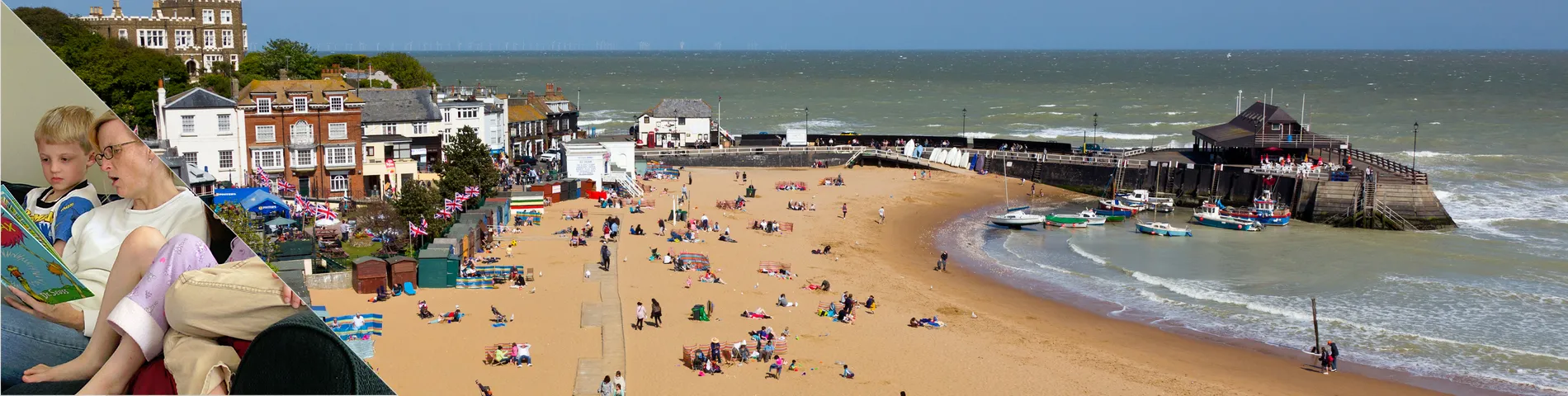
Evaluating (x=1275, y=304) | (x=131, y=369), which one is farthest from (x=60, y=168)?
(x=1275, y=304)

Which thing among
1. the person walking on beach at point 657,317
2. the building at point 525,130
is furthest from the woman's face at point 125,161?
the building at point 525,130

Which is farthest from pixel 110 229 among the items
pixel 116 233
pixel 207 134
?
pixel 207 134

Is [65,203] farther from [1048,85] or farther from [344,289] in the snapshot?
[1048,85]

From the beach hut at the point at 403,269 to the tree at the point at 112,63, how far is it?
→ 13.2 metres

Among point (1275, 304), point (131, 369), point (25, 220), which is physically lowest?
point (1275, 304)

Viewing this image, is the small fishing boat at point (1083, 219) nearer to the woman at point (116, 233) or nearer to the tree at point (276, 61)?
the tree at point (276, 61)

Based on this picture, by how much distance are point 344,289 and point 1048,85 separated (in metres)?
159

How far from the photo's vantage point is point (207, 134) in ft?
25.2

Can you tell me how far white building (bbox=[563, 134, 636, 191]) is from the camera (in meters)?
50.3

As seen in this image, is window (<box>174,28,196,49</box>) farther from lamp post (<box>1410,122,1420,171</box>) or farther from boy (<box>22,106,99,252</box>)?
lamp post (<box>1410,122,1420,171</box>)

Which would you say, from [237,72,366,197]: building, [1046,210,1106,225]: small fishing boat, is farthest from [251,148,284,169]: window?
[1046,210,1106,225]: small fishing boat

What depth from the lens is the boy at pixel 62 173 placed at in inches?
119

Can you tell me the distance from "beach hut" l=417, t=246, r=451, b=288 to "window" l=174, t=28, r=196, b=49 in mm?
20309

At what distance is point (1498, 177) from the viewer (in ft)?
215
